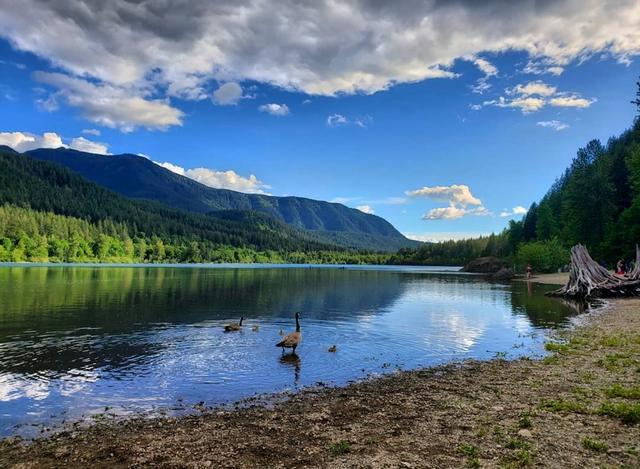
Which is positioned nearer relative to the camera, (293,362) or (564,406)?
(564,406)

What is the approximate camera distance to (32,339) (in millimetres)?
29594

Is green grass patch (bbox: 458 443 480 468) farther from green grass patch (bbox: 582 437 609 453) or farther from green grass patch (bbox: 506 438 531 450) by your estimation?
green grass patch (bbox: 582 437 609 453)

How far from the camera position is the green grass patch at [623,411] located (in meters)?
12.8

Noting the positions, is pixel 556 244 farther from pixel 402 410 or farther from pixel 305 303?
pixel 402 410

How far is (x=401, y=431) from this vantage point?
43.8ft

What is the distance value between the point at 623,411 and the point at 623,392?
2.65m

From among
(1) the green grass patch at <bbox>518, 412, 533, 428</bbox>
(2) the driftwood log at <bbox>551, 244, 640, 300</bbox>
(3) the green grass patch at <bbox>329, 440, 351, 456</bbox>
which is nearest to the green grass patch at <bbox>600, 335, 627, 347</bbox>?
(1) the green grass patch at <bbox>518, 412, 533, 428</bbox>

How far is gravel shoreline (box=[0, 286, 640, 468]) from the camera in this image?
11141 millimetres

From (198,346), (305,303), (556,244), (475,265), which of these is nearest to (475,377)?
(198,346)

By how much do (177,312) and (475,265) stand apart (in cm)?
16381

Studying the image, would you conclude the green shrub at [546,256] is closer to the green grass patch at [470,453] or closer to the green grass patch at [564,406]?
the green grass patch at [564,406]

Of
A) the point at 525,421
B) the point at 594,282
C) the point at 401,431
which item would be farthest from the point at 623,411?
the point at 594,282

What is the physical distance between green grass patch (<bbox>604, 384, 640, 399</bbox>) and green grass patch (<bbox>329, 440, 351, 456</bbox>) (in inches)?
389

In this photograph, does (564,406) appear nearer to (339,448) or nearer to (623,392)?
(623,392)
